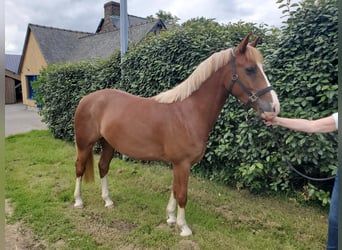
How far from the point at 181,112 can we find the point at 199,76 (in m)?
0.37

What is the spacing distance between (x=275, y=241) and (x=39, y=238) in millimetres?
2175

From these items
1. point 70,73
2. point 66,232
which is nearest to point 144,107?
point 66,232

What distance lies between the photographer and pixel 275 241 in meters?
2.33

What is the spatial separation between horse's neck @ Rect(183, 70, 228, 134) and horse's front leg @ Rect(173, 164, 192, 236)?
15.9 inches

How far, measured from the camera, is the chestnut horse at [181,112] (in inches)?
80.0

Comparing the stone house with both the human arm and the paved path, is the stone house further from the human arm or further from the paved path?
the human arm

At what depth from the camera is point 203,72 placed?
7.45 ft

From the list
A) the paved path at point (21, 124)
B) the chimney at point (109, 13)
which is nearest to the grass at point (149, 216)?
the paved path at point (21, 124)

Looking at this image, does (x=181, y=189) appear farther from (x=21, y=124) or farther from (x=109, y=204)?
(x=21, y=124)

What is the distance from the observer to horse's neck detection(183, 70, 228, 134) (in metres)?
2.28

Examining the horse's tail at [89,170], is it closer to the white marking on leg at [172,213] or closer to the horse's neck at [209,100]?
the white marking on leg at [172,213]

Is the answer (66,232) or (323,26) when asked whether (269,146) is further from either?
(66,232)

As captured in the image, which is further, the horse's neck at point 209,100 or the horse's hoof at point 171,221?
the horse's hoof at point 171,221

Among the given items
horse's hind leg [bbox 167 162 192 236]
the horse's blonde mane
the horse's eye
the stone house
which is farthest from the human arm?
the stone house
